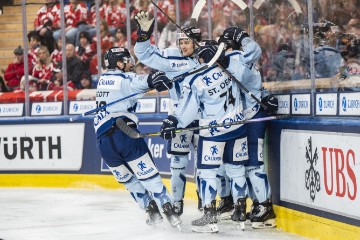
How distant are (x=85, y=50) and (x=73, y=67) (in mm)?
248

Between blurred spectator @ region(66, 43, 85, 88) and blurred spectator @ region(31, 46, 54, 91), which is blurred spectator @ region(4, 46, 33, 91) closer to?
blurred spectator @ region(31, 46, 54, 91)

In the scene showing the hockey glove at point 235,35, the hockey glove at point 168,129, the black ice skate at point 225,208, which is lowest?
the black ice skate at point 225,208

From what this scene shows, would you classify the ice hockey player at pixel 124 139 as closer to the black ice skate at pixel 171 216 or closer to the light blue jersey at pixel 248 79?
the black ice skate at pixel 171 216

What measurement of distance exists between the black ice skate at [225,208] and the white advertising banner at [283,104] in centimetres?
102

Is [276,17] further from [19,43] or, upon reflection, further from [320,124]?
Result: [19,43]

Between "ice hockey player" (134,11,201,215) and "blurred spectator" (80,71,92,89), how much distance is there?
303 cm

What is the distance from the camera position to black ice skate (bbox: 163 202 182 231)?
8039 mm

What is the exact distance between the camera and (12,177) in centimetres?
1194

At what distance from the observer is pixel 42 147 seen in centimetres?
1180

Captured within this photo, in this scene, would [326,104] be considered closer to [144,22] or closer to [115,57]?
[144,22]

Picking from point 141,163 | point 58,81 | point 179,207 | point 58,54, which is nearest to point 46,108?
point 58,81

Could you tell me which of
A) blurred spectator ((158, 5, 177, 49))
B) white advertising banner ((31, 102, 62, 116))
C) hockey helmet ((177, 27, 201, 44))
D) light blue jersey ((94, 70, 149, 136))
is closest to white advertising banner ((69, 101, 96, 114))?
white advertising banner ((31, 102, 62, 116))

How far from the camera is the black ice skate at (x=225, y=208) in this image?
8719 mm

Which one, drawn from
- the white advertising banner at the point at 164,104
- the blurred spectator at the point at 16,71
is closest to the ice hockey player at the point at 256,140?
the white advertising banner at the point at 164,104
